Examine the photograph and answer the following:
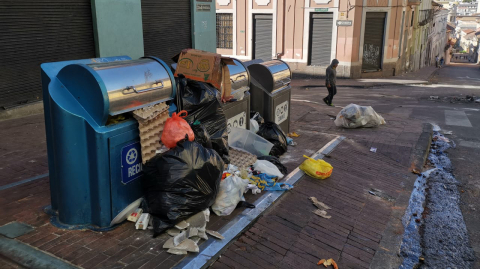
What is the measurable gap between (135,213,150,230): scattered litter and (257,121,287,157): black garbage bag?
2.95m

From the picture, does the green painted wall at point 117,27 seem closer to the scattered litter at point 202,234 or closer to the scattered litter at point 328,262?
the scattered litter at point 202,234

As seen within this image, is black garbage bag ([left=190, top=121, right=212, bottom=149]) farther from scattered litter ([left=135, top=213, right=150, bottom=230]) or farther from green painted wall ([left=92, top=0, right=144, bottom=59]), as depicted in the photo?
green painted wall ([left=92, top=0, right=144, bottom=59])

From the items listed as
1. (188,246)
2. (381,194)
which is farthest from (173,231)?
(381,194)

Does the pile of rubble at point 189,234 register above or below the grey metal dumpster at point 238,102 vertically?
below

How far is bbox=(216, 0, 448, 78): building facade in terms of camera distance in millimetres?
20719

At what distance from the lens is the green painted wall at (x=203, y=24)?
14.1 meters

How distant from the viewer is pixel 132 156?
3.90m

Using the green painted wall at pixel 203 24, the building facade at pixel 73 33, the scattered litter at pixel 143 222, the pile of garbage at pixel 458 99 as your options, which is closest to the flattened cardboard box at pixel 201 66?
the scattered litter at pixel 143 222

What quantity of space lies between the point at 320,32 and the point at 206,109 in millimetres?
17810

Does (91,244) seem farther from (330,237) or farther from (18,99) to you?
(18,99)

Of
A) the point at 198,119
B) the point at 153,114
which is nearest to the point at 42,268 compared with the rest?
the point at 153,114

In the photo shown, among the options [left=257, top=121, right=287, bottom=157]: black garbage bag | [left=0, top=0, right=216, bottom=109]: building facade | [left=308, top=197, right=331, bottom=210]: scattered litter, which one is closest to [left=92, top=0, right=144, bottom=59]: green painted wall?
[left=0, top=0, right=216, bottom=109]: building facade

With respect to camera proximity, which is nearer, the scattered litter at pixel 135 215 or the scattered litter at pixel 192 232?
the scattered litter at pixel 192 232

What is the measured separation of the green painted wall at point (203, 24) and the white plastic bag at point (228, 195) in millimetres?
10606
